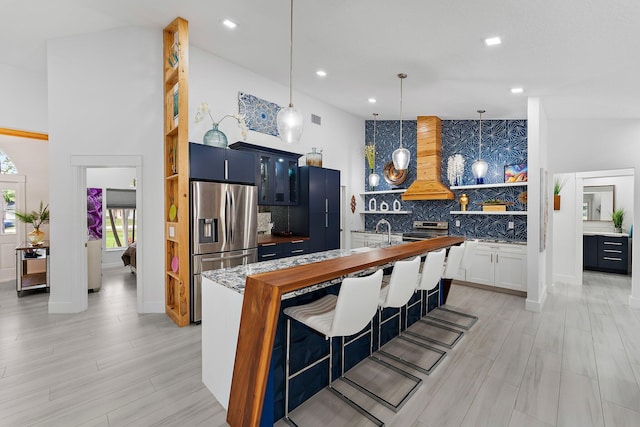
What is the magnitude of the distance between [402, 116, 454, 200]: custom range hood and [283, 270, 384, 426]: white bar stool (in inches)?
172

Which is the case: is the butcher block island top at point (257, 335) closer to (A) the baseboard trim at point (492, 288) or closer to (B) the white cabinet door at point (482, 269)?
(B) the white cabinet door at point (482, 269)

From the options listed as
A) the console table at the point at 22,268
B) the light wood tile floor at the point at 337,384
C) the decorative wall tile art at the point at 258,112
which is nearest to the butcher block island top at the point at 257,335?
the light wood tile floor at the point at 337,384

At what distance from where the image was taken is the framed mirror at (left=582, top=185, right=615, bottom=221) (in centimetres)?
644

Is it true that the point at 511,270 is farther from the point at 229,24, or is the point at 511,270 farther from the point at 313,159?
the point at 229,24

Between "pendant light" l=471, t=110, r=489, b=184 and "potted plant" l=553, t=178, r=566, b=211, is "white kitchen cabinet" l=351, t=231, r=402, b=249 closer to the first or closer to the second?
"pendant light" l=471, t=110, r=489, b=184

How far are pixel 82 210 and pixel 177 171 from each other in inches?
63.3

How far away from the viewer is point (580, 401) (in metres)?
2.19

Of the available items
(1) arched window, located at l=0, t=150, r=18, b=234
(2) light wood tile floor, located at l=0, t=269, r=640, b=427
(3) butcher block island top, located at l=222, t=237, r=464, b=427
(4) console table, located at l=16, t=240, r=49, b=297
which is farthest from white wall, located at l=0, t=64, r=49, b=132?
(3) butcher block island top, located at l=222, t=237, r=464, b=427

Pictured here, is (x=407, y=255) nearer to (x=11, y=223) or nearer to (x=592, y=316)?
(x=592, y=316)

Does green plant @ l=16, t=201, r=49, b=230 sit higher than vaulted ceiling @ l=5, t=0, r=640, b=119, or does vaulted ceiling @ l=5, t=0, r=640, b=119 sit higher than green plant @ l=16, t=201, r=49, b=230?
vaulted ceiling @ l=5, t=0, r=640, b=119

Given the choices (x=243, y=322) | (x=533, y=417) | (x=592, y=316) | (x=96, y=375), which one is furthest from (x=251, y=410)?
(x=592, y=316)

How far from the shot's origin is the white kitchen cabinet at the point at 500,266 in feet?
15.7

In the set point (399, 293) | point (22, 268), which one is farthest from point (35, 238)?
point (399, 293)

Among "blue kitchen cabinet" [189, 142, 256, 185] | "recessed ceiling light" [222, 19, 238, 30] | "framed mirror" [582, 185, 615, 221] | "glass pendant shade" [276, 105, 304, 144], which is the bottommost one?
"framed mirror" [582, 185, 615, 221]
